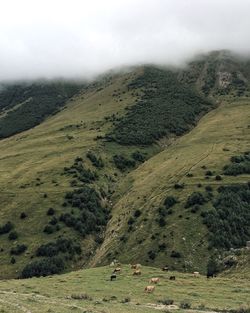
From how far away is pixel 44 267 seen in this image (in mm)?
97312

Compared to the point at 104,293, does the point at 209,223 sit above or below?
below

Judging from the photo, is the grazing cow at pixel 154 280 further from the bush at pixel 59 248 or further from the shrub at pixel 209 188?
the shrub at pixel 209 188

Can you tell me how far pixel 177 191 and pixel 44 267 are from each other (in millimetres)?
37829

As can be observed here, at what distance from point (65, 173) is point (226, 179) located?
48.2 meters

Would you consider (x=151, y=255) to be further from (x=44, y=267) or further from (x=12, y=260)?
(x=12, y=260)

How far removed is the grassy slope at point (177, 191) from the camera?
9488cm

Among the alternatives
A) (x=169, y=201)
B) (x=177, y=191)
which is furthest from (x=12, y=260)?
(x=177, y=191)

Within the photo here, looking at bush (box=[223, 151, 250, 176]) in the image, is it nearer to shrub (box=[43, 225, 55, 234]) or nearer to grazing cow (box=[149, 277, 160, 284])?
shrub (box=[43, 225, 55, 234])

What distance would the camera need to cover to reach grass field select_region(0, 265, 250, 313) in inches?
1523

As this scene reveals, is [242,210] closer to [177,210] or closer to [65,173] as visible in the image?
[177,210]

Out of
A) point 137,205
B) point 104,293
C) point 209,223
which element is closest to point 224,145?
point 137,205

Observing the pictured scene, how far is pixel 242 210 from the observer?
108 m

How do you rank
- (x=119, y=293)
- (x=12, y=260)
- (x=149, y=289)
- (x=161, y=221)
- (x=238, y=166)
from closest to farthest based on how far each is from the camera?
(x=119, y=293) < (x=149, y=289) < (x=12, y=260) < (x=161, y=221) < (x=238, y=166)

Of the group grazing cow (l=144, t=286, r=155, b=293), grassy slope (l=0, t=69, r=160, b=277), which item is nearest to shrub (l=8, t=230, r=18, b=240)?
grassy slope (l=0, t=69, r=160, b=277)
